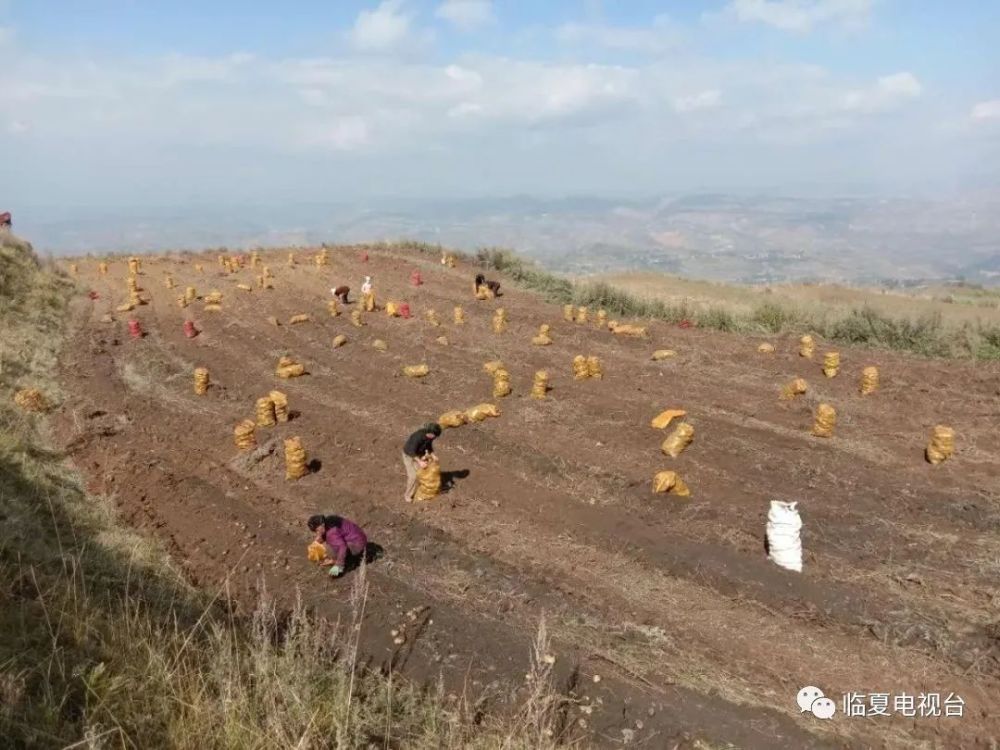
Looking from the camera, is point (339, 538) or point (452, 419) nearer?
point (339, 538)

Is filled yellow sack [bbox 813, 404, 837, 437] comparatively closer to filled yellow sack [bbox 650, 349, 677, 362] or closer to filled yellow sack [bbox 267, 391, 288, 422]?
filled yellow sack [bbox 650, 349, 677, 362]

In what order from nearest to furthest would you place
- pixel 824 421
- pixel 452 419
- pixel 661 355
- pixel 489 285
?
1. pixel 824 421
2. pixel 452 419
3. pixel 661 355
4. pixel 489 285

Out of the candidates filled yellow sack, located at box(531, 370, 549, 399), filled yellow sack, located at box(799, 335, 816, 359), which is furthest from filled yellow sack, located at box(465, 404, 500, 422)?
filled yellow sack, located at box(799, 335, 816, 359)

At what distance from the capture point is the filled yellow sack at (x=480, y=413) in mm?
13148

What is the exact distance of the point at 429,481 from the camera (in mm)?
10047

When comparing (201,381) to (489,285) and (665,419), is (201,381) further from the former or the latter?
(489,285)

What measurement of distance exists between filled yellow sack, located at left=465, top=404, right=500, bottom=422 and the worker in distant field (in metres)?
3.06

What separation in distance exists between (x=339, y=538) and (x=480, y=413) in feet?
17.8

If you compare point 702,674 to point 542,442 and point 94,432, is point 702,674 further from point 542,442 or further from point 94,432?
point 94,432

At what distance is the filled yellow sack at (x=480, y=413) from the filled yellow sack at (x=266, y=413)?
13.0 ft

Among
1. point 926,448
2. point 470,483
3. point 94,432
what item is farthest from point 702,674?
point 94,432

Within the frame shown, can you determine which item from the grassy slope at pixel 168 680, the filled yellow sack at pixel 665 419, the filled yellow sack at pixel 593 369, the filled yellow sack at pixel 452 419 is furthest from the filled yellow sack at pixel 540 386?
the grassy slope at pixel 168 680

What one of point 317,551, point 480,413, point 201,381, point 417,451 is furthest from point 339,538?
point 201,381

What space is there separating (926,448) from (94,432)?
15317mm
